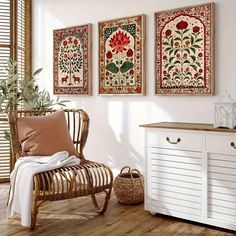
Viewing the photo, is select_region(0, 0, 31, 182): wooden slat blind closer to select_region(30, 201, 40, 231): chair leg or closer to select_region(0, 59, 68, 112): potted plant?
select_region(0, 59, 68, 112): potted plant

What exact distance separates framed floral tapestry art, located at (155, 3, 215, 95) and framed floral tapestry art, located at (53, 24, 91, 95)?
0.96m

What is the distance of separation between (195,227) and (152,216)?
1.38ft

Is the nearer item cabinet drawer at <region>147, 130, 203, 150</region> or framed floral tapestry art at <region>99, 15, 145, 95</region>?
cabinet drawer at <region>147, 130, 203, 150</region>

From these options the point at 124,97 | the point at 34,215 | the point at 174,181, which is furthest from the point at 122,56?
the point at 34,215

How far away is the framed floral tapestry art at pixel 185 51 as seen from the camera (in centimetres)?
355

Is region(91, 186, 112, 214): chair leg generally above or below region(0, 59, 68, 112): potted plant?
below

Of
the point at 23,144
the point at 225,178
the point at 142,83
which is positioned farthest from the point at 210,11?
the point at 23,144

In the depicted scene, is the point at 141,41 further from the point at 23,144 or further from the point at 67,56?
the point at 23,144

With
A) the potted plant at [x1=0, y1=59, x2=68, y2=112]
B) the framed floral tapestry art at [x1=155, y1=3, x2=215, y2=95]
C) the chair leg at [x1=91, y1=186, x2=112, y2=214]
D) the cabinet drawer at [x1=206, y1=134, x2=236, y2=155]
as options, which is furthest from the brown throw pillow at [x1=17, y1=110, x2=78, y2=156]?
the cabinet drawer at [x1=206, y1=134, x2=236, y2=155]

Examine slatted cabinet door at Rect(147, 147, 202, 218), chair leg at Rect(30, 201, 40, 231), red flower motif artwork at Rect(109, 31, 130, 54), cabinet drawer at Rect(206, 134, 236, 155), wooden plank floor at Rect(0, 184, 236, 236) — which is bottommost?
wooden plank floor at Rect(0, 184, 236, 236)

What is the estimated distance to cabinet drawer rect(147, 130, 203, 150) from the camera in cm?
311

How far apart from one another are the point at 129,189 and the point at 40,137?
3.24 ft

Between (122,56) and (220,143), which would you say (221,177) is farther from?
(122,56)

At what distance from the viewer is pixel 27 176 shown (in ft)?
9.94
